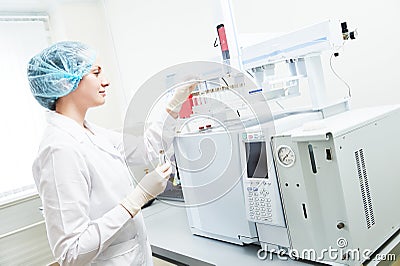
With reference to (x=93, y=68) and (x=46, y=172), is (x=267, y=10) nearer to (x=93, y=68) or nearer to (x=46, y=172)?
(x=93, y=68)

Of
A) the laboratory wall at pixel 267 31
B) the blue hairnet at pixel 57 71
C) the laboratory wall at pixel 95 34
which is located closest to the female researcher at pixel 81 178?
the blue hairnet at pixel 57 71

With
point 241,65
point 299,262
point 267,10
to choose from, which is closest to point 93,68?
point 241,65

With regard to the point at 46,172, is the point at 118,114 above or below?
above

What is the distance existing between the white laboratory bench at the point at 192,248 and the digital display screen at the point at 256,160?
0.30m

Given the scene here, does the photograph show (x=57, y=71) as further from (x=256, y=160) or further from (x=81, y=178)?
(x=256, y=160)

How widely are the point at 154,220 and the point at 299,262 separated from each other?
3.02ft

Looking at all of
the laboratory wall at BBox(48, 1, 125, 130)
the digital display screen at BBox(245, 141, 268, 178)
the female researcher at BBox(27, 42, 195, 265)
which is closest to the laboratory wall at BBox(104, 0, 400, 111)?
the laboratory wall at BBox(48, 1, 125, 130)

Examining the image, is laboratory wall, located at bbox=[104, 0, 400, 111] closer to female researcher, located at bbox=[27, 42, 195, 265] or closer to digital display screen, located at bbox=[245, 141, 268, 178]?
digital display screen, located at bbox=[245, 141, 268, 178]

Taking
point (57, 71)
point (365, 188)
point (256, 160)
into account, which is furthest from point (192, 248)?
point (57, 71)

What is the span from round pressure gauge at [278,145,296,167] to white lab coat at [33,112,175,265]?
51 cm

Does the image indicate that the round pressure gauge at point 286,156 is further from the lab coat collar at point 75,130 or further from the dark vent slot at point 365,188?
the lab coat collar at point 75,130

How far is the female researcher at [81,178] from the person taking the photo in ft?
3.09

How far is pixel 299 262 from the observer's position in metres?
1.06

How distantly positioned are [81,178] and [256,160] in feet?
A: 1.86
